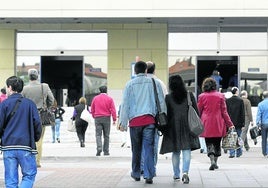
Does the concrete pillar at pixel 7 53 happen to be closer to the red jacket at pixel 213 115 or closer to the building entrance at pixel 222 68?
the building entrance at pixel 222 68

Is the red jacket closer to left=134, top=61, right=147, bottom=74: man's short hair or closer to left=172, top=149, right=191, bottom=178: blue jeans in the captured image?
left=172, top=149, right=191, bottom=178: blue jeans

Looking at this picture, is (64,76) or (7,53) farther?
(64,76)

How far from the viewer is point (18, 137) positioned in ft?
25.6

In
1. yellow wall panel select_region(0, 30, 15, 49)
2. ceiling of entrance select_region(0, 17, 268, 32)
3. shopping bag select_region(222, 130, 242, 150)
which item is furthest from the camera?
yellow wall panel select_region(0, 30, 15, 49)

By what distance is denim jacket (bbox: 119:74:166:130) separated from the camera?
10.2 meters

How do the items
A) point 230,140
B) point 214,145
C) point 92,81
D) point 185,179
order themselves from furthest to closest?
point 92,81, point 230,140, point 214,145, point 185,179

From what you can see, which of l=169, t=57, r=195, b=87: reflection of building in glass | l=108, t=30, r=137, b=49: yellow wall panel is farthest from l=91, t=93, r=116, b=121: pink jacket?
l=169, t=57, r=195, b=87: reflection of building in glass

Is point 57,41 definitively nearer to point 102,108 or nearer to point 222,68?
point 222,68

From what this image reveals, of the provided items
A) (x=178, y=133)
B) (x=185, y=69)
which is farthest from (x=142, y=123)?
(x=185, y=69)

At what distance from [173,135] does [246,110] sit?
8.97 metres

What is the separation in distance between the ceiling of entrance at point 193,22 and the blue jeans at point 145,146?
541 inches

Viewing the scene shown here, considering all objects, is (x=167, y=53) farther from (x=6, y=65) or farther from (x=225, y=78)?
(x=6, y=65)
